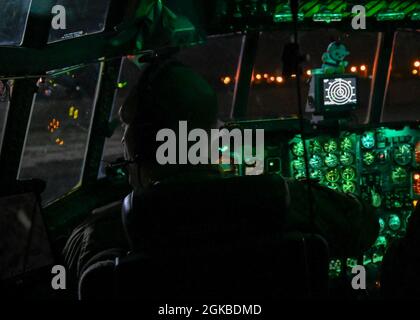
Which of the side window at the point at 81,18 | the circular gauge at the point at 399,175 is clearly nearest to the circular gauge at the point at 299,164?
the circular gauge at the point at 399,175

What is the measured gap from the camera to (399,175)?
336 centimetres

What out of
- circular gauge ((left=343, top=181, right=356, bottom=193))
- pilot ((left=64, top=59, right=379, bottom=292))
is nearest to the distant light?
circular gauge ((left=343, top=181, right=356, bottom=193))

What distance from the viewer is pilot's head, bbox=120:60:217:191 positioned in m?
1.31

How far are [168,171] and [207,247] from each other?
31cm

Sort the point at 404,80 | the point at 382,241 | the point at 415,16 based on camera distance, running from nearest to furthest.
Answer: the point at 382,241
the point at 415,16
the point at 404,80

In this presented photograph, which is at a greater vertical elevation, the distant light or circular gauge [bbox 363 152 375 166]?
the distant light

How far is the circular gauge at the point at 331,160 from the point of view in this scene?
3.30 meters

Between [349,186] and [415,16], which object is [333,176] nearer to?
[349,186]

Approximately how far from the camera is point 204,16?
3.25 meters

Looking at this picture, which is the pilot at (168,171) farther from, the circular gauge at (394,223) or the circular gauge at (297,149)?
the circular gauge at (394,223)

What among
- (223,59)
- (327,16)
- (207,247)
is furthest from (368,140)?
(207,247)

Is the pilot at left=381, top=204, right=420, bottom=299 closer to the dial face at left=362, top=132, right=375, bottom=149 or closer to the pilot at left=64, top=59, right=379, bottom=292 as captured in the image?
the pilot at left=64, top=59, right=379, bottom=292

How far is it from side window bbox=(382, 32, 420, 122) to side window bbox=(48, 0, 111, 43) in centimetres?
275
